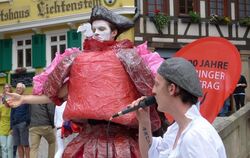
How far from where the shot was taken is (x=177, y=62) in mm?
2879

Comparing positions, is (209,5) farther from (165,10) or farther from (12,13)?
(12,13)

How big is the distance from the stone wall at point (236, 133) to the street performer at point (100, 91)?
12.4 feet

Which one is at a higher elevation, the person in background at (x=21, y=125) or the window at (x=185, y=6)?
the window at (x=185, y=6)

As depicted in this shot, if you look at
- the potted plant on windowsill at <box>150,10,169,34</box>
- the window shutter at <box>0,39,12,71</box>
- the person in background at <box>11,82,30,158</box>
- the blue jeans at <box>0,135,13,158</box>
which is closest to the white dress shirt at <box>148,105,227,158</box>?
the person in background at <box>11,82,30,158</box>

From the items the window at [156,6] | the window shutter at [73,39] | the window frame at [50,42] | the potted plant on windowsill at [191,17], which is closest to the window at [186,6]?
the potted plant on windowsill at [191,17]

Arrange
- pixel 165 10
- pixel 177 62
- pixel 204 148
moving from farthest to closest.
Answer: pixel 165 10 → pixel 177 62 → pixel 204 148

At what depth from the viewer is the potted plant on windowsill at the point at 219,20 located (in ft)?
63.7

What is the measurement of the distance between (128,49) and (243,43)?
15.8 metres

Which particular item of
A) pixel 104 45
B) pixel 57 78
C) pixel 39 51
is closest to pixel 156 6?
pixel 39 51

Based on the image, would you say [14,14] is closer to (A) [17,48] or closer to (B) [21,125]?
(A) [17,48]

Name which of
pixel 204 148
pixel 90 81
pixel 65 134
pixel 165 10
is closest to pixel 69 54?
pixel 90 81

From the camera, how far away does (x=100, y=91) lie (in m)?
4.48

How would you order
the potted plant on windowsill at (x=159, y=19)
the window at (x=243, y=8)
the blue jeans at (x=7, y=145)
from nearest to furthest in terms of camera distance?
the blue jeans at (x=7, y=145), the potted plant on windowsill at (x=159, y=19), the window at (x=243, y=8)

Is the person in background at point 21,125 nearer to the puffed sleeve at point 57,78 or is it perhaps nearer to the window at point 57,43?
the puffed sleeve at point 57,78
